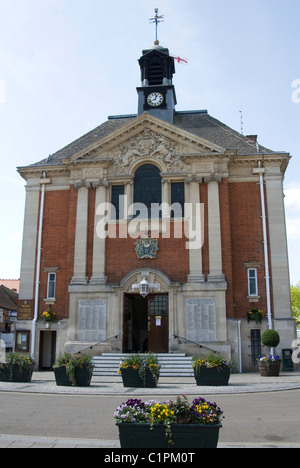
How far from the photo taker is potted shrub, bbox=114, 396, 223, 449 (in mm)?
6523

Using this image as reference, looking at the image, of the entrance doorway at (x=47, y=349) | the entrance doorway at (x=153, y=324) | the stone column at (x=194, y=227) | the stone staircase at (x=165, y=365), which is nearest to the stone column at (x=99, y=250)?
the entrance doorway at (x=153, y=324)

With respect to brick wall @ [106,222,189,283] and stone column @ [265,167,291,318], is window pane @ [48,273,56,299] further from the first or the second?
stone column @ [265,167,291,318]

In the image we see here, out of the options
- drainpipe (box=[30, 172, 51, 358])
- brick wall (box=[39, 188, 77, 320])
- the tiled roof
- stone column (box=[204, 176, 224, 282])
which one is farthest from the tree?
drainpipe (box=[30, 172, 51, 358])

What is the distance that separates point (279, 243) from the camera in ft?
89.1

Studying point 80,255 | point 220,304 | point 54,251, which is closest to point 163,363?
point 220,304

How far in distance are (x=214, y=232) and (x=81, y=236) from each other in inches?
306

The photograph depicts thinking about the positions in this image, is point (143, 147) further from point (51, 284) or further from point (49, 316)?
point (49, 316)

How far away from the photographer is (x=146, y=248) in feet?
88.8

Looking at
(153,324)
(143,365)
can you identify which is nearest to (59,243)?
(153,324)

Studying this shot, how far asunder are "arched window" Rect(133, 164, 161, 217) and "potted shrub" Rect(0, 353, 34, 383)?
12.3 m

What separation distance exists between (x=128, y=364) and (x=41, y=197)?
1571cm

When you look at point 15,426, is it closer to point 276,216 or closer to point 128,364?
point 128,364

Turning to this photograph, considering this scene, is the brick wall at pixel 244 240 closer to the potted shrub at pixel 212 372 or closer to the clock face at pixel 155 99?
the potted shrub at pixel 212 372

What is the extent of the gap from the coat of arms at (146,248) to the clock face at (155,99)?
11096 millimetres
